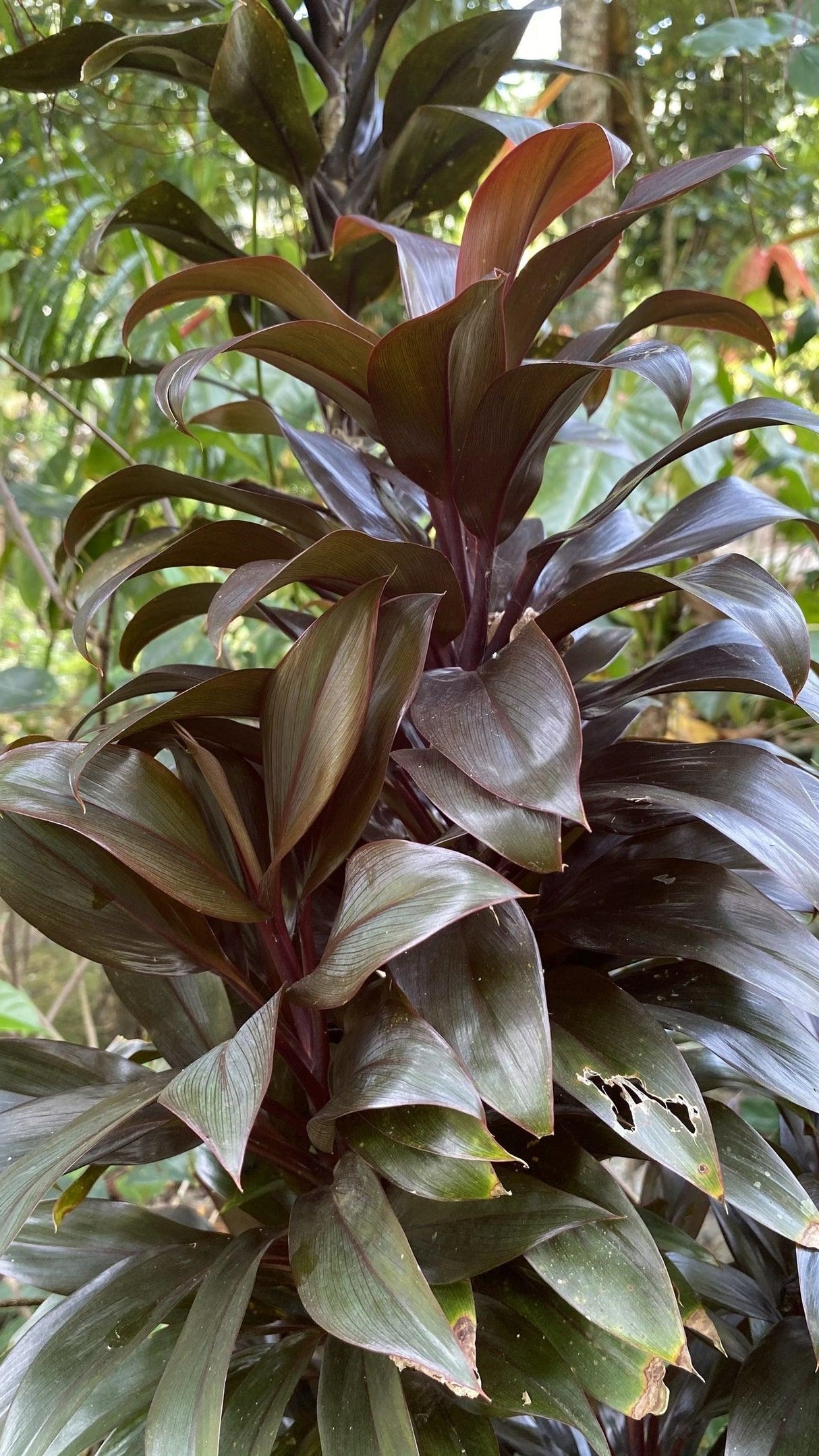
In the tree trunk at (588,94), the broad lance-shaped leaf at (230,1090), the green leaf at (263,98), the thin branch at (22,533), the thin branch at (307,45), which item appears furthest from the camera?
the tree trunk at (588,94)

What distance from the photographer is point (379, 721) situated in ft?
1.61

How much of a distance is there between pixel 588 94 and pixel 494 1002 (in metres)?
2.10

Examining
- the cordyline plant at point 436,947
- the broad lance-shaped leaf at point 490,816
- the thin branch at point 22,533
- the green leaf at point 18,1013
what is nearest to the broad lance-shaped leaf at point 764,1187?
the cordyline plant at point 436,947

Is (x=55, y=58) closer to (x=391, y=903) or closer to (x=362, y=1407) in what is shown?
(x=391, y=903)

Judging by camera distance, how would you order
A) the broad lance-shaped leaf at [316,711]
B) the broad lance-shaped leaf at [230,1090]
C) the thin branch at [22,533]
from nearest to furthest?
the broad lance-shaped leaf at [230,1090] → the broad lance-shaped leaf at [316,711] → the thin branch at [22,533]

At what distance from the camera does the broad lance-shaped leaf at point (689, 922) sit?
489 millimetres

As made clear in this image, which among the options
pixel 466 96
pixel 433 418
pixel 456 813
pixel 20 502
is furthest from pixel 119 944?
pixel 20 502

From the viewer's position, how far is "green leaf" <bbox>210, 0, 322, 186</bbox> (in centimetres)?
73

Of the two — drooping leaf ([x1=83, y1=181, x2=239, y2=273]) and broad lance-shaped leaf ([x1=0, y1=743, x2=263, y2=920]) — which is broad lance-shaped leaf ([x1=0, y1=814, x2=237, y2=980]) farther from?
drooping leaf ([x1=83, y1=181, x2=239, y2=273])

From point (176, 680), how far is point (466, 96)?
0.68 metres

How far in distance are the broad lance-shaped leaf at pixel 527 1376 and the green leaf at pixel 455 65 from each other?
0.95m

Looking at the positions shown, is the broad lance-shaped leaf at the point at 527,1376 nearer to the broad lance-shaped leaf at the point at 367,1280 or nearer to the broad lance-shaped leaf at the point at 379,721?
the broad lance-shaped leaf at the point at 367,1280

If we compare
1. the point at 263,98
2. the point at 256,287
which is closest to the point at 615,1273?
the point at 256,287

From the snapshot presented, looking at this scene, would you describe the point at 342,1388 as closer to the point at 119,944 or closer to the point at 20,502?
the point at 119,944
